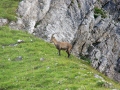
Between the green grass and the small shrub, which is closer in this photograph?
the small shrub

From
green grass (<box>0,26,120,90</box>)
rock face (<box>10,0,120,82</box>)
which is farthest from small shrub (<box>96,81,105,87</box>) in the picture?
rock face (<box>10,0,120,82</box>)

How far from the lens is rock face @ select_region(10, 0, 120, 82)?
2478 inches

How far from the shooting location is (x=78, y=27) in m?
72.8

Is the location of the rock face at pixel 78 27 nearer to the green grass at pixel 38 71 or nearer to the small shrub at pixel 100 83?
the green grass at pixel 38 71

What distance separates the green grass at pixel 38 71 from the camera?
27.4m

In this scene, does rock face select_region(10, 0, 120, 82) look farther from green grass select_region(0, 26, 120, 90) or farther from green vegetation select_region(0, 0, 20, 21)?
green grass select_region(0, 26, 120, 90)

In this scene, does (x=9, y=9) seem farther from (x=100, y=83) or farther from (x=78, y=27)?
(x=100, y=83)

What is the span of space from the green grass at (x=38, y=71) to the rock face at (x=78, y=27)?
15.6m

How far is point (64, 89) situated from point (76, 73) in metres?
5.20

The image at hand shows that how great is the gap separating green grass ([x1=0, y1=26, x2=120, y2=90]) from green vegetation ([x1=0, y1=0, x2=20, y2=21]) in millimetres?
12471

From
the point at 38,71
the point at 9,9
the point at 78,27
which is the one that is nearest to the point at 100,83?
the point at 38,71

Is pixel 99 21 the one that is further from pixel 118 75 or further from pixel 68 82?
pixel 68 82

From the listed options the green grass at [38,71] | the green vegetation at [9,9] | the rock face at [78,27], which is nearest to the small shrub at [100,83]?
the green grass at [38,71]

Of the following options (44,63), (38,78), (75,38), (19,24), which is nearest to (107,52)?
(75,38)
